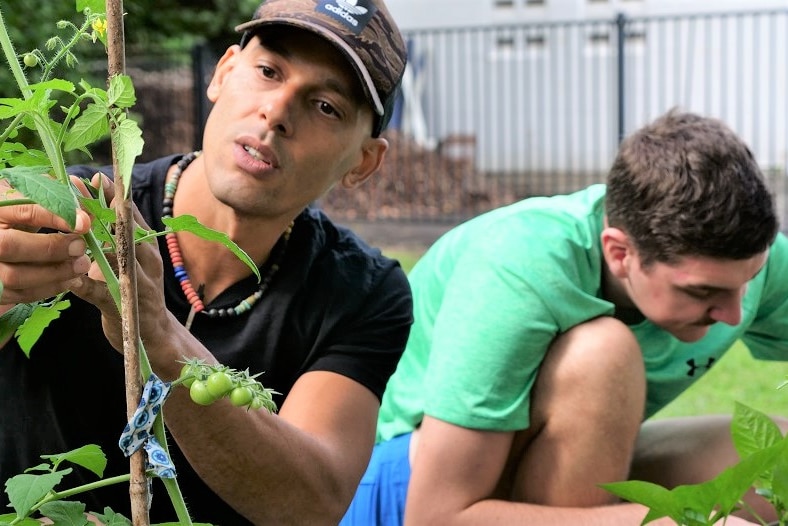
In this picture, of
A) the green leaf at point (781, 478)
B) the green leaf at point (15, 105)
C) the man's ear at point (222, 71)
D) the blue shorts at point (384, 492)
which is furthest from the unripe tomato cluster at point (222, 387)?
the blue shorts at point (384, 492)

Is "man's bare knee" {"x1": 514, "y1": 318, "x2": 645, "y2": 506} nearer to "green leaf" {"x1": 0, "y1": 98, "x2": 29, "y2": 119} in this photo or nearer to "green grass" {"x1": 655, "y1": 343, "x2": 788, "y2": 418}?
"green leaf" {"x1": 0, "y1": 98, "x2": 29, "y2": 119}

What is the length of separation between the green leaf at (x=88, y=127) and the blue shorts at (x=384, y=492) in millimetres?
1793

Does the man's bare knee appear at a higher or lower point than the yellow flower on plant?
lower

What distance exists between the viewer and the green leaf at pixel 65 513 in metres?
1.12

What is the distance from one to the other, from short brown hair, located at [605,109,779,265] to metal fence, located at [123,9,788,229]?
8037 mm

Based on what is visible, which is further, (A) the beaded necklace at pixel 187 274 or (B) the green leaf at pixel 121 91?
(A) the beaded necklace at pixel 187 274

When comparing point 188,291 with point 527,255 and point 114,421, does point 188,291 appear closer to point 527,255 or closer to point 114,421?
point 114,421

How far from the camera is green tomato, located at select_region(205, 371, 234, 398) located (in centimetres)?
97

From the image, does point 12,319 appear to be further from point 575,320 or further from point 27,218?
point 575,320

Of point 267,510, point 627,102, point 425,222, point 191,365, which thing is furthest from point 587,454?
point 627,102

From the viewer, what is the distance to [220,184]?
1946 mm

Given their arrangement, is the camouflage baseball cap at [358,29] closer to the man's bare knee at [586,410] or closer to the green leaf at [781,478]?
the man's bare knee at [586,410]

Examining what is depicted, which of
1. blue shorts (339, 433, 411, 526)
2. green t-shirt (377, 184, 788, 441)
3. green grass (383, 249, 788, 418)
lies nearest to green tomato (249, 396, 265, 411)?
green t-shirt (377, 184, 788, 441)

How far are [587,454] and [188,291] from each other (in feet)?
3.18
